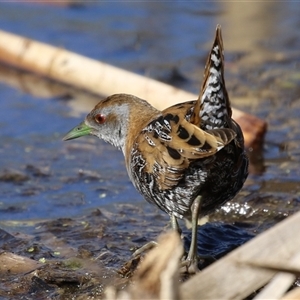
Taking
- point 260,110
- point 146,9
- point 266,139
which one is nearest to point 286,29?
point 146,9

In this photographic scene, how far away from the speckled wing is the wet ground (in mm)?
720

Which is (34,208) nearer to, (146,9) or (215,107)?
(215,107)

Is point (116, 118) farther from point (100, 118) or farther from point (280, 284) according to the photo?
point (280, 284)

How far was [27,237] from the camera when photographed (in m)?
6.12

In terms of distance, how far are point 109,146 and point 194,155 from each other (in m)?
3.63

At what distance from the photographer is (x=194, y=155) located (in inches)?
190

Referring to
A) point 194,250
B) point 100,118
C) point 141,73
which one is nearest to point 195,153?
point 194,250

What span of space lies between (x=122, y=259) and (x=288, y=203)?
5.03ft

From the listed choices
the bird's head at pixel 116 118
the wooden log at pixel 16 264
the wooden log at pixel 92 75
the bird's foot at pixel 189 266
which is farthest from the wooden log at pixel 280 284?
the wooden log at pixel 92 75

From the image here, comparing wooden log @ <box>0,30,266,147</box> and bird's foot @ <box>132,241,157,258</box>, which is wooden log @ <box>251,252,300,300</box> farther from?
wooden log @ <box>0,30,266,147</box>

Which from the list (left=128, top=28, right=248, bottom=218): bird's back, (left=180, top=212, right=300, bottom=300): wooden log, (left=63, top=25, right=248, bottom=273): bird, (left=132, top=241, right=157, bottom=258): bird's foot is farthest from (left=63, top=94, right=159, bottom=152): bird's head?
(left=180, top=212, right=300, bottom=300): wooden log

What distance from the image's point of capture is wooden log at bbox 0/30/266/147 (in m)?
7.59

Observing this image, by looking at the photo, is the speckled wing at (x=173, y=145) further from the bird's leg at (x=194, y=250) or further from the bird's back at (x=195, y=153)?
the bird's leg at (x=194, y=250)

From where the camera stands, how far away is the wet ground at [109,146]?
591 cm
